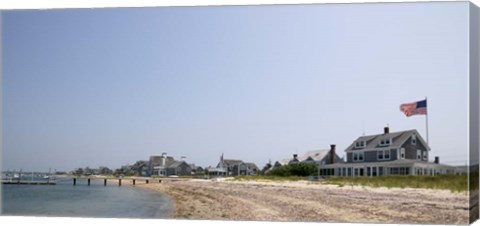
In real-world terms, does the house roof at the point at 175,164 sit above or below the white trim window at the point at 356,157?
below

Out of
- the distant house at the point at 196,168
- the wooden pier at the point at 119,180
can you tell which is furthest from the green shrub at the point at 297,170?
the wooden pier at the point at 119,180

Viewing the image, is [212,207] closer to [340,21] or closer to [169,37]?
[169,37]

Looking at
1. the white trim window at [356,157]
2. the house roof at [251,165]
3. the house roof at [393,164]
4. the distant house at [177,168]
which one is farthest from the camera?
the distant house at [177,168]

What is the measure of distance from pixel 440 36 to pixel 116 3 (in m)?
6.80

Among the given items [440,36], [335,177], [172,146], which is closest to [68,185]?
[172,146]

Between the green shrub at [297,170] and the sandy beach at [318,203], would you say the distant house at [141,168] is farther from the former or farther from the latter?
the green shrub at [297,170]

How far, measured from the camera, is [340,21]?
16.8 metres

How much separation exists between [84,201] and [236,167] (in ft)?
13.8

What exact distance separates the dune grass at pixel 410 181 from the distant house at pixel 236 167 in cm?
156

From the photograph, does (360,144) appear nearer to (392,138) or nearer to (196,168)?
(392,138)

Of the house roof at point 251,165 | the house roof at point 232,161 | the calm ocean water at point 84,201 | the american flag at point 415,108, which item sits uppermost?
the american flag at point 415,108

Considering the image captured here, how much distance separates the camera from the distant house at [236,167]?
59.1ft

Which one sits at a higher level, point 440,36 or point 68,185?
point 440,36

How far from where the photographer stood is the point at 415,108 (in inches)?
641
